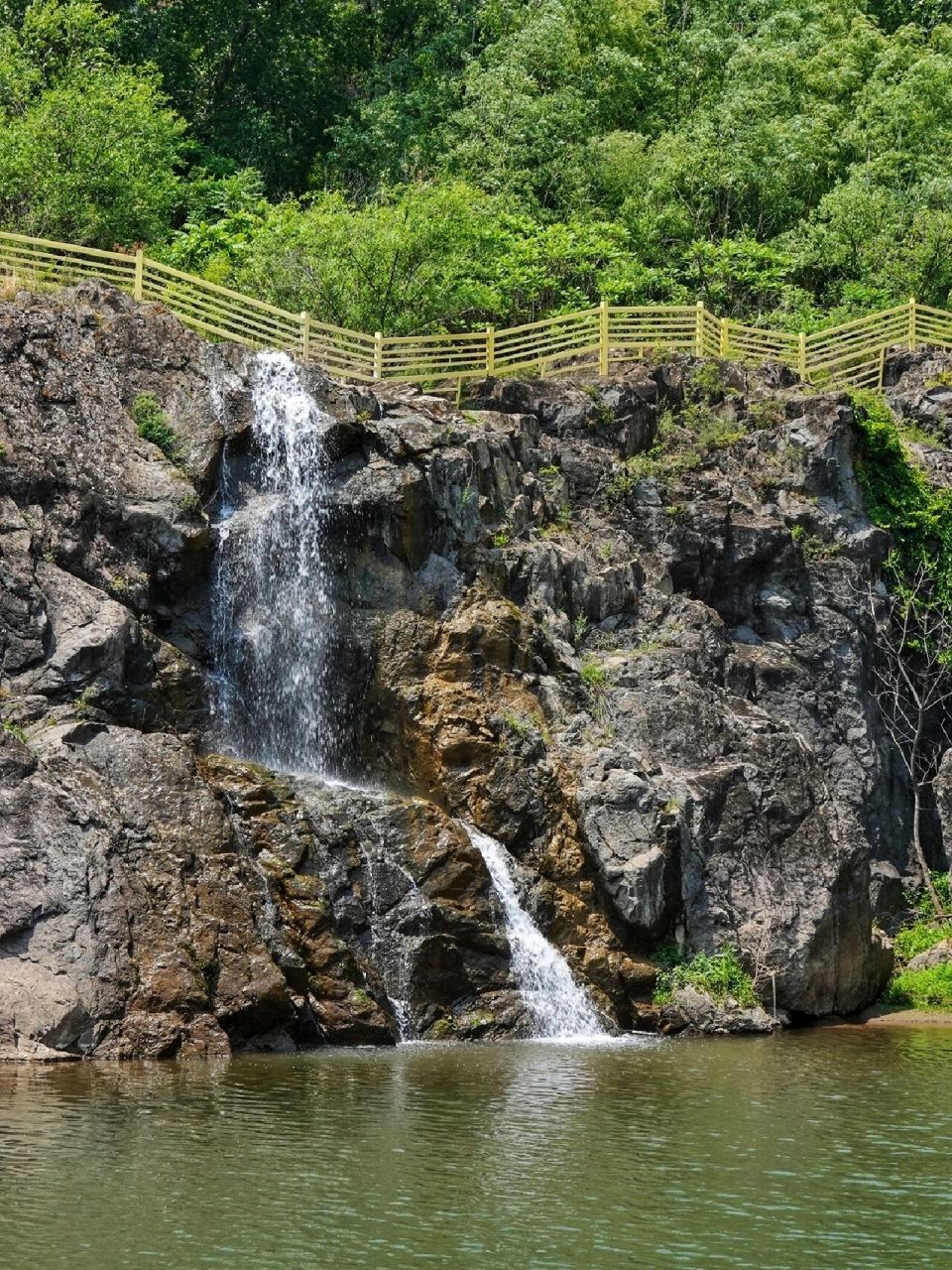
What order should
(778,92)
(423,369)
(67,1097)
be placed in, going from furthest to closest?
(778,92)
(423,369)
(67,1097)

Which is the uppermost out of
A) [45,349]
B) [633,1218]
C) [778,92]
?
[778,92]

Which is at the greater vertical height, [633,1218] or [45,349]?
[45,349]

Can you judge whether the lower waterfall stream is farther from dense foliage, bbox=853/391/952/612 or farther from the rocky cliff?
dense foliage, bbox=853/391/952/612

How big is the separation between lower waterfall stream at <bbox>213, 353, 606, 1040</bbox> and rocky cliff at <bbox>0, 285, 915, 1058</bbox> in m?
0.28

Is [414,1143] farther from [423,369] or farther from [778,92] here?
[778,92]

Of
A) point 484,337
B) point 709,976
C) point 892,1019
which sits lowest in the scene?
point 892,1019

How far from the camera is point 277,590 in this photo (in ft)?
90.2

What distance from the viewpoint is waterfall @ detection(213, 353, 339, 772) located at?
2647cm

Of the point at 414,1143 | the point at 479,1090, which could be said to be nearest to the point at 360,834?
the point at 479,1090

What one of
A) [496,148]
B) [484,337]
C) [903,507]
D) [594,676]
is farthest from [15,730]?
[496,148]

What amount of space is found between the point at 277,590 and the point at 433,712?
3467mm

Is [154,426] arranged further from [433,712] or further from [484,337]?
[484,337]

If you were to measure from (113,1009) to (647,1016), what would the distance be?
809 centimetres

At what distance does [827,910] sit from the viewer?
25.9 meters
